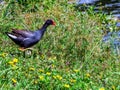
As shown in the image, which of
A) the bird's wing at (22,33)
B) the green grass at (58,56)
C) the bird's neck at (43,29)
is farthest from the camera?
the bird's neck at (43,29)

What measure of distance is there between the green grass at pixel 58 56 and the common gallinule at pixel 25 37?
0.19 m

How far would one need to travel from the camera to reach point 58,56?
32.7 ft

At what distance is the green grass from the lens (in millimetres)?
6805

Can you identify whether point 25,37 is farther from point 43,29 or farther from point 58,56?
point 58,56

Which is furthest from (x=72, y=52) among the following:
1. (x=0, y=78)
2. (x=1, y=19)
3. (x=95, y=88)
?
(x=0, y=78)

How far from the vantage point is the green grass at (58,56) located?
22.3 ft

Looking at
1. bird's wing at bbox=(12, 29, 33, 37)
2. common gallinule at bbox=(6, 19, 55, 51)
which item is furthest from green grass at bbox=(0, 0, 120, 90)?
bird's wing at bbox=(12, 29, 33, 37)

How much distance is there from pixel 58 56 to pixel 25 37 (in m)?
0.84

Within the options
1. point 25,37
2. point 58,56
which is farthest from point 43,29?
point 58,56

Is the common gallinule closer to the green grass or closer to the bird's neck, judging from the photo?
the bird's neck

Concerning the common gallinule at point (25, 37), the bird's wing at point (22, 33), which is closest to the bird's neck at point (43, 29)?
the common gallinule at point (25, 37)

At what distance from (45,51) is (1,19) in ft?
4.74

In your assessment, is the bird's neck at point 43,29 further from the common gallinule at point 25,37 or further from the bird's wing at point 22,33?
the bird's wing at point 22,33

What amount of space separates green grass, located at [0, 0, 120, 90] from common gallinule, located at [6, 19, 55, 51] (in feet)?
0.62
